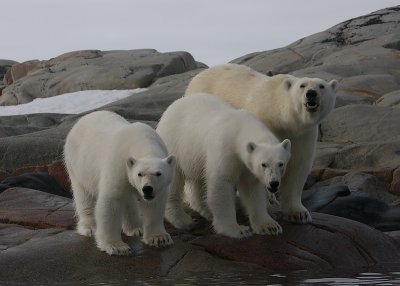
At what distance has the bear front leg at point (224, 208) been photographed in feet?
25.5

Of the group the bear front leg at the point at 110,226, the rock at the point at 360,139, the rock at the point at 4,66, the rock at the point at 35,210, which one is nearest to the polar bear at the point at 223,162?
the bear front leg at the point at 110,226

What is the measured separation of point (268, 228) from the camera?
797 centimetres

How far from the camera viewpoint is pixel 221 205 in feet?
25.7

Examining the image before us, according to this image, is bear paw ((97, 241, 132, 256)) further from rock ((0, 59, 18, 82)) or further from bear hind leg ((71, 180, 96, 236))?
rock ((0, 59, 18, 82))

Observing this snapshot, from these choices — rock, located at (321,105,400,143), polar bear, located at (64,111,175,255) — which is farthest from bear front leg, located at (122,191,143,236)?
rock, located at (321,105,400,143)

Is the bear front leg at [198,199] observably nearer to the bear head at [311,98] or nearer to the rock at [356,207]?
the bear head at [311,98]

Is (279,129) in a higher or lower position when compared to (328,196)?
higher

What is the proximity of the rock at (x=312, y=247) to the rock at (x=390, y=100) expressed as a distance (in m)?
9.68

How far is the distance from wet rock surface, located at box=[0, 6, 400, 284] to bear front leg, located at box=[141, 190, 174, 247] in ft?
0.27

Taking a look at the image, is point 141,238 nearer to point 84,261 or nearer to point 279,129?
point 84,261

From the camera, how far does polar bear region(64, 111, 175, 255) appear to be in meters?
7.20

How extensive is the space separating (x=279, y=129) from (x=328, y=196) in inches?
102

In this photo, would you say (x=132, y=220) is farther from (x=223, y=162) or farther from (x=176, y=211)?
(x=223, y=162)

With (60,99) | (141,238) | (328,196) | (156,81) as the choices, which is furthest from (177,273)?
(156,81)
